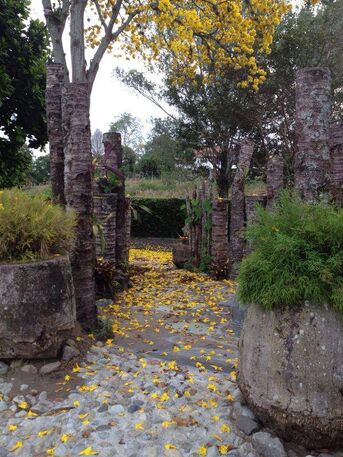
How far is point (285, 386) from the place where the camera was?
2646mm

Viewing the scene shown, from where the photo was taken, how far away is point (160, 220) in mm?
14359

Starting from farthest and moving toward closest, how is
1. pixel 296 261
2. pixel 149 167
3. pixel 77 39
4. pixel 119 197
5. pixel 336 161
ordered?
pixel 149 167
pixel 119 197
pixel 77 39
pixel 336 161
pixel 296 261

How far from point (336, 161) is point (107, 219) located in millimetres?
3421

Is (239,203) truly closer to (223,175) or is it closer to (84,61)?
(84,61)

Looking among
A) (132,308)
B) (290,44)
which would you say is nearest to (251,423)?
(132,308)

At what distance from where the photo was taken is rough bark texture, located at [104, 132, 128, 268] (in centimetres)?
701

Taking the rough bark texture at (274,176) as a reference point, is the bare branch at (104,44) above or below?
above

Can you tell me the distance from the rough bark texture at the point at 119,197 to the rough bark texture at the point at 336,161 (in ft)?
11.9

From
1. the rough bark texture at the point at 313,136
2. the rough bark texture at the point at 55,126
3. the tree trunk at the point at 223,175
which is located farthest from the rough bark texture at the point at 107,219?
the tree trunk at the point at 223,175

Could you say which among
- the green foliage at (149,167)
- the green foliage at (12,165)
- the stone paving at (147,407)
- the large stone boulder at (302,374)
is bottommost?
the stone paving at (147,407)

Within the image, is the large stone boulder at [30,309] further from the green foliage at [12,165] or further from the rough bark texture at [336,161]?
the green foliage at [12,165]

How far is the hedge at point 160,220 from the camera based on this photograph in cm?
1422

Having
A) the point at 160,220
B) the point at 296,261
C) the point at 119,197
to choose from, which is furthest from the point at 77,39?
the point at 160,220

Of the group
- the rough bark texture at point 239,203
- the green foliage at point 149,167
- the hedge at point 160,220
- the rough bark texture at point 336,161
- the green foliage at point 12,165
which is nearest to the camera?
the rough bark texture at point 336,161
